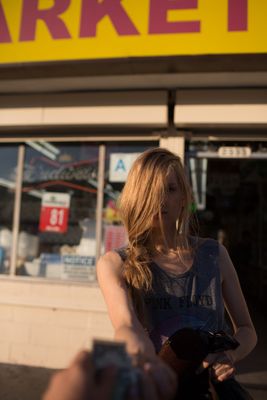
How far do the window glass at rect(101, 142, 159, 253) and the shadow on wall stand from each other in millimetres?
1605

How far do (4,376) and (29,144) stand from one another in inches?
112

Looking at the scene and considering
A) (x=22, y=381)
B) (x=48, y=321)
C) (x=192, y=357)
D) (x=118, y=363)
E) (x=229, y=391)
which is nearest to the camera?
(x=118, y=363)

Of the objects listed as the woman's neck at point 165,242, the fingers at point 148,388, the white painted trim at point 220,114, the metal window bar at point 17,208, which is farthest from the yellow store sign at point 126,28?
the fingers at point 148,388

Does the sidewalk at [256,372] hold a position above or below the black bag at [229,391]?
below

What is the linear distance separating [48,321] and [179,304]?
12.2ft

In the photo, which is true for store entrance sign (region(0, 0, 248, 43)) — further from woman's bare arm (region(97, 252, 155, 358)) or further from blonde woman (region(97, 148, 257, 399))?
woman's bare arm (region(97, 252, 155, 358))

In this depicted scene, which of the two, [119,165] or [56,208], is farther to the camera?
[56,208]

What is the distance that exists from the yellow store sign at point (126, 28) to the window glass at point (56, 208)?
1.32 m

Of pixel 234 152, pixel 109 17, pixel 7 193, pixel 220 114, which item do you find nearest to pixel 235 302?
pixel 220 114

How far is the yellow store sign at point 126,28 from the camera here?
12.9 ft

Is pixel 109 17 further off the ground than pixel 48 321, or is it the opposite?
pixel 109 17

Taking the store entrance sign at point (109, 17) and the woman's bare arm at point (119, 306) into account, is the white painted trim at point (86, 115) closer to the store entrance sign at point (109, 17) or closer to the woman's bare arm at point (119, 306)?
the store entrance sign at point (109, 17)

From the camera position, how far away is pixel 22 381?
445cm

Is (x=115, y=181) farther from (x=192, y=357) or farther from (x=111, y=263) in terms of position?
(x=192, y=357)
